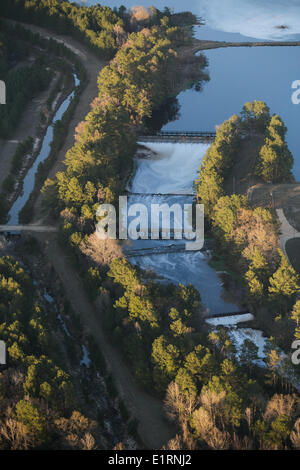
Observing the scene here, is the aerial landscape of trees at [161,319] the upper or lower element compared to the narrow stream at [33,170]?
lower

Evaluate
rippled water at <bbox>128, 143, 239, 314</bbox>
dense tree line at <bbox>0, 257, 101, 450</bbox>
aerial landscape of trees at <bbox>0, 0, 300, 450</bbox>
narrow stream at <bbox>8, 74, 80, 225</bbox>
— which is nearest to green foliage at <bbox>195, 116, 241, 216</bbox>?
aerial landscape of trees at <bbox>0, 0, 300, 450</bbox>

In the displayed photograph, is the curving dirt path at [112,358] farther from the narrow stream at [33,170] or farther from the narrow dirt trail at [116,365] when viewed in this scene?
the narrow stream at [33,170]

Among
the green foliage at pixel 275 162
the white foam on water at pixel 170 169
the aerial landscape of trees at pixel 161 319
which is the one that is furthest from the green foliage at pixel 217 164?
the green foliage at pixel 275 162

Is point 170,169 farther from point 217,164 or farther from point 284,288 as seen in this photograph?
point 284,288

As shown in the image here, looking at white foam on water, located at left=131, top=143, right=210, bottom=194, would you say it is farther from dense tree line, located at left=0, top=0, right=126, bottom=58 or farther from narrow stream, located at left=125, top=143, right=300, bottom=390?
dense tree line, located at left=0, top=0, right=126, bottom=58

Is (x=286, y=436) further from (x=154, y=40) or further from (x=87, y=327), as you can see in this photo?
(x=154, y=40)

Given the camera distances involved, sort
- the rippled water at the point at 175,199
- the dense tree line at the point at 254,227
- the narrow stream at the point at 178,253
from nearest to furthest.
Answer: the dense tree line at the point at 254,227, the narrow stream at the point at 178,253, the rippled water at the point at 175,199

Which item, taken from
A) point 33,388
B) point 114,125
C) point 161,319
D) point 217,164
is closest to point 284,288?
point 161,319
